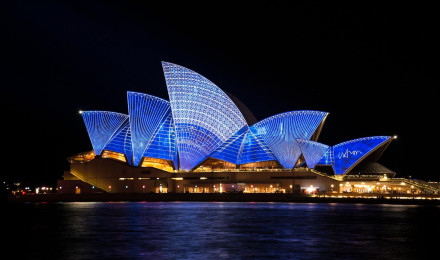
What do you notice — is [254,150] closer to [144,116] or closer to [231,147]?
[231,147]

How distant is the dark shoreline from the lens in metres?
68.2

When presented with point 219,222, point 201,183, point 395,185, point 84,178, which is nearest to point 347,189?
point 395,185

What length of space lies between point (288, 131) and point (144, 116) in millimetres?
22250

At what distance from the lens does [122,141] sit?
84188mm

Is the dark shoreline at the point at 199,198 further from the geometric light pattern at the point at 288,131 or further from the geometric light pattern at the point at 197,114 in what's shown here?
the geometric light pattern at the point at 288,131

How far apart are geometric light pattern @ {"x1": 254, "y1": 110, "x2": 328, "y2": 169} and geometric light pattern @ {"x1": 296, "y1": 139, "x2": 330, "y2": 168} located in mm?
1144

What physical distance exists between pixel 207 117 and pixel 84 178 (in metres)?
23.3

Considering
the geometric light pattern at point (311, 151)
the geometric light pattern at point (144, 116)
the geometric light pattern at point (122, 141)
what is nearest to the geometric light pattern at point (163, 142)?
the geometric light pattern at point (144, 116)

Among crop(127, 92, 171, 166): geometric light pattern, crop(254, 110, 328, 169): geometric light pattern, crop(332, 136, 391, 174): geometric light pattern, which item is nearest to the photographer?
crop(127, 92, 171, 166): geometric light pattern

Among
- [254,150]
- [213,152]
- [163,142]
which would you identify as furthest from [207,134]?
[254,150]

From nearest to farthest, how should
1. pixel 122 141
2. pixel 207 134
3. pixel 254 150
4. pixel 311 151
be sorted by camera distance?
pixel 207 134 < pixel 311 151 < pixel 254 150 < pixel 122 141

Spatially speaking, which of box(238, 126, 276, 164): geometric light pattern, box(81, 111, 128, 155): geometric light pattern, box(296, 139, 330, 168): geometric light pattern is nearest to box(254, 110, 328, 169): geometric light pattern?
box(238, 126, 276, 164): geometric light pattern

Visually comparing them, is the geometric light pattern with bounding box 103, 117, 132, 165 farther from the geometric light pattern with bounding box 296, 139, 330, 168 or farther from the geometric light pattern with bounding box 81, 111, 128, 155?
the geometric light pattern with bounding box 296, 139, 330, 168

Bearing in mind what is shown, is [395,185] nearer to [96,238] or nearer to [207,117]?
[207,117]
